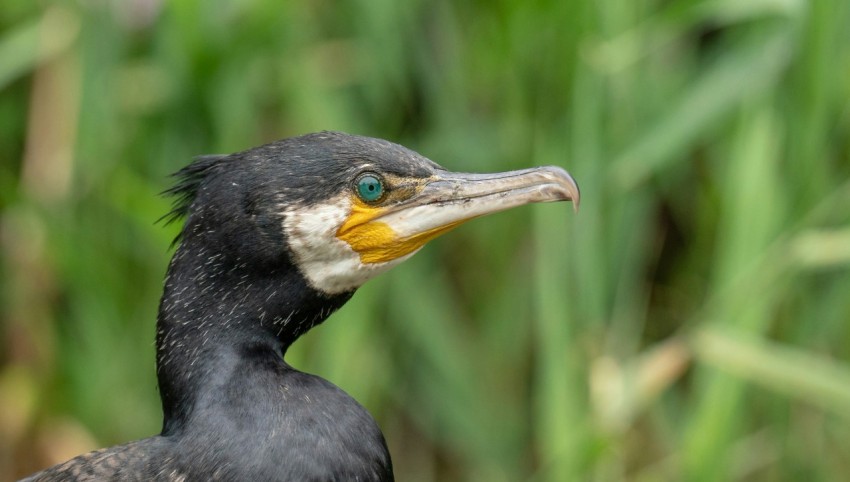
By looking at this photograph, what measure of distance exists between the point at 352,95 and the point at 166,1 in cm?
58

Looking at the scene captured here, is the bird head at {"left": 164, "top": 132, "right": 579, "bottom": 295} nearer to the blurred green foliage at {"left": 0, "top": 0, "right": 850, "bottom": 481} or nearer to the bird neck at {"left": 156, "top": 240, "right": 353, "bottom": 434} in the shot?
the bird neck at {"left": 156, "top": 240, "right": 353, "bottom": 434}

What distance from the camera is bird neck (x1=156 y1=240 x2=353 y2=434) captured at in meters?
1.81

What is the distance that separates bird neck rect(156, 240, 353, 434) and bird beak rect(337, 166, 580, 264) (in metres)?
0.12

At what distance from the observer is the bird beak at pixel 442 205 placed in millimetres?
1834

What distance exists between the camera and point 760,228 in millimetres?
2891

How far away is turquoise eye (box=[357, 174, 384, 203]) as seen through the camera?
1836 millimetres

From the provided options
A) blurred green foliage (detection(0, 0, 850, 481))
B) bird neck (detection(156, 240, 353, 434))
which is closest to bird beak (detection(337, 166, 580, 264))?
bird neck (detection(156, 240, 353, 434))

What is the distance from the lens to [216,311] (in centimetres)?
183

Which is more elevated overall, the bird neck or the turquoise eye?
A: the turquoise eye

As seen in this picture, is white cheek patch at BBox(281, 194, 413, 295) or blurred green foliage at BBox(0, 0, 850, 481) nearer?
white cheek patch at BBox(281, 194, 413, 295)

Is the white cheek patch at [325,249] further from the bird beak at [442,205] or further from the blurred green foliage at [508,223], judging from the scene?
the blurred green foliage at [508,223]

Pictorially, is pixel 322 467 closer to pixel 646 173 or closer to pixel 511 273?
pixel 646 173

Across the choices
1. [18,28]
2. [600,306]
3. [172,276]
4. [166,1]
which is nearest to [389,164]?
[172,276]

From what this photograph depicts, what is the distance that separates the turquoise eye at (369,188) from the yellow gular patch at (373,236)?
0.01 meters
